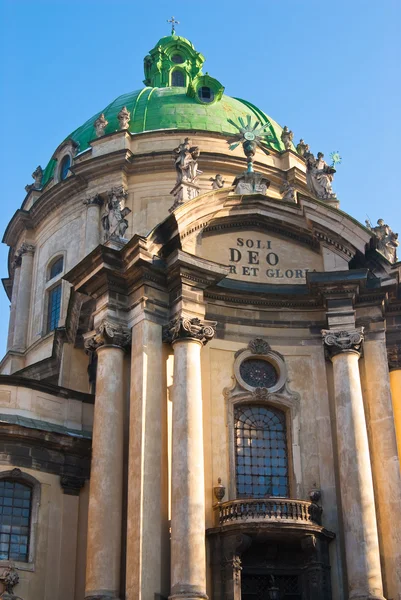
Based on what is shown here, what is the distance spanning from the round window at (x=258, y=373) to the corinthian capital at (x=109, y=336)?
355cm

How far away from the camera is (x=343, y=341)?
874 inches

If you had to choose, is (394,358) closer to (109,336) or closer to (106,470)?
(109,336)

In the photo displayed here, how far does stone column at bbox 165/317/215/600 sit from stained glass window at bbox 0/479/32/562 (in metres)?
4.06

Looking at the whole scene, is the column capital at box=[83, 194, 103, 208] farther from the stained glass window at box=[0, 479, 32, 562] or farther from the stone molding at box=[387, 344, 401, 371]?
the stained glass window at box=[0, 479, 32, 562]

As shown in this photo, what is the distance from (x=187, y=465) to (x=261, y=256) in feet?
24.9

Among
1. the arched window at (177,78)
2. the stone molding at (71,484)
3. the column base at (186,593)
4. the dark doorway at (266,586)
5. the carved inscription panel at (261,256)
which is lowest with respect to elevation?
the column base at (186,593)

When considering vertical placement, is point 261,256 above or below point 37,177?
below

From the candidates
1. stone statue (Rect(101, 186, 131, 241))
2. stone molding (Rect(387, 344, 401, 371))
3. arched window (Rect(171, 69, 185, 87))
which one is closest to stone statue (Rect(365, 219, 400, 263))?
stone molding (Rect(387, 344, 401, 371))

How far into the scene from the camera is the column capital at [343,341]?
22156 millimetres

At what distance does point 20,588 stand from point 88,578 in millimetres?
2020

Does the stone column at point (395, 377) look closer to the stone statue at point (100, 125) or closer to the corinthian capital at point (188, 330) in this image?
the corinthian capital at point (188, 330)

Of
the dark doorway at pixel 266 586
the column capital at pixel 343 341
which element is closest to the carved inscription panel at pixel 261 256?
the column capital at pixel 343 341

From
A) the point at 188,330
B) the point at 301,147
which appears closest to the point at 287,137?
the point at 301,147

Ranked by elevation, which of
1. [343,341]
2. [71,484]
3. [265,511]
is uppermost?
[343,341]
